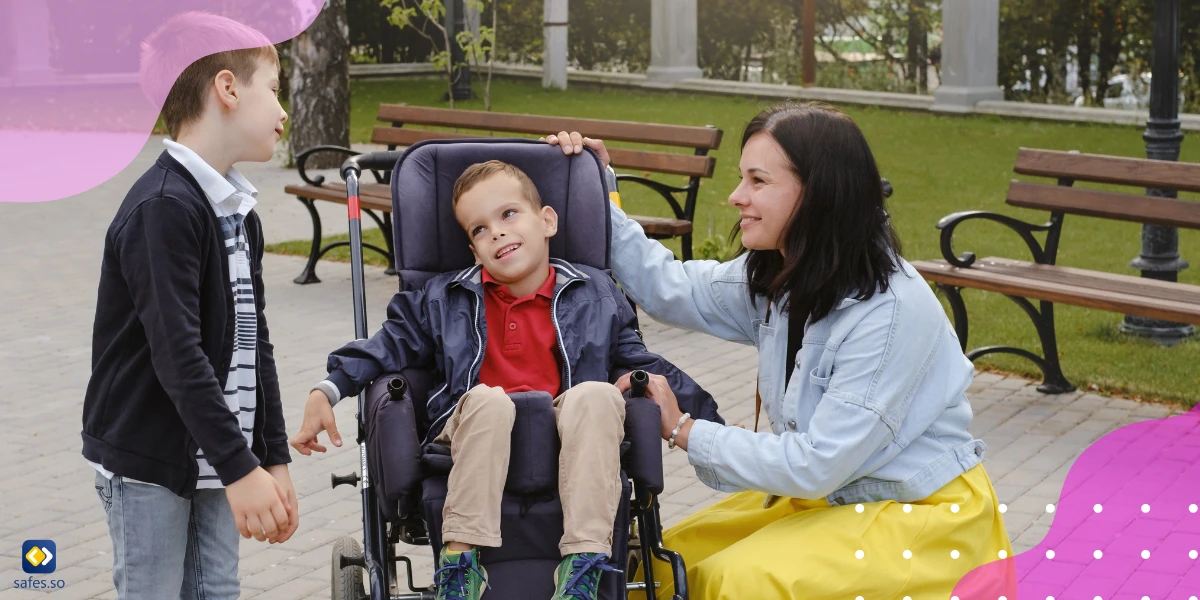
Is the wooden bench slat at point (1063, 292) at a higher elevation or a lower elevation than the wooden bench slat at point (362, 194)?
lower

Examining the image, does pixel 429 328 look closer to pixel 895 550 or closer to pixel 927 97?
pixel 895 550

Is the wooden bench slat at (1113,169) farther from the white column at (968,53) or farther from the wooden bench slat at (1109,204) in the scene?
the white column at (968,53)

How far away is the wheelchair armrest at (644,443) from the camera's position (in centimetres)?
316

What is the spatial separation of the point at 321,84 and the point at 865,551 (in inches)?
467

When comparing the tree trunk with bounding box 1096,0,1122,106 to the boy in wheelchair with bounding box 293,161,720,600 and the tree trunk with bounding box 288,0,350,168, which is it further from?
the boy in wheelchair with bounding box 293,161,720,600

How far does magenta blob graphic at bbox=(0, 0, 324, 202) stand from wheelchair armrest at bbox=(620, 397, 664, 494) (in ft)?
30.3

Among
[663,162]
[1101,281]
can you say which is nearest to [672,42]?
[663,162]

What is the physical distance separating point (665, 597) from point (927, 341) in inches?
35.9

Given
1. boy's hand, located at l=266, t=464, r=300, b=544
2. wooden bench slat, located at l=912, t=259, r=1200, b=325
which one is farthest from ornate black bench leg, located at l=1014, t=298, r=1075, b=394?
boy's hand, located at l=266, t=464, r=300, b=544

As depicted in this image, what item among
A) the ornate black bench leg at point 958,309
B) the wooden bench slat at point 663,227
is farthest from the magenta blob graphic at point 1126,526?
the wooden bench slat at point 663,227

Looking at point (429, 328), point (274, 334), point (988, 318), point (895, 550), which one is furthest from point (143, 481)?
point (988, 318)

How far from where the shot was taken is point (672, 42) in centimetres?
2245

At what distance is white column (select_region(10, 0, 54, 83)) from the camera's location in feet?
77.6

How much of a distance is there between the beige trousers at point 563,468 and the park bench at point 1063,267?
3.65m
